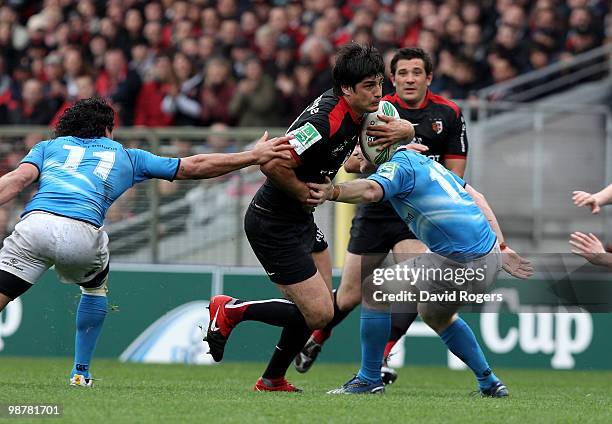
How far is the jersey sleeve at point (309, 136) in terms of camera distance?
7.66 metres

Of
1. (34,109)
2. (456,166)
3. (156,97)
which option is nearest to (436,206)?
(456,166)

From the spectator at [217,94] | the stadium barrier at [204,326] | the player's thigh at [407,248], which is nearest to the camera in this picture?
the player's thigh at [407,248]

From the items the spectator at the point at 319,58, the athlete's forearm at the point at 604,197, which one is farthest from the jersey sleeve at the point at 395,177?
the spectator at the point at 319,58

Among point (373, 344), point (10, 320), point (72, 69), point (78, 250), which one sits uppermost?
point (72, 69)

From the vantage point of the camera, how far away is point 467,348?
26.6 ft

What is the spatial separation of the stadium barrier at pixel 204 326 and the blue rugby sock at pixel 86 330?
13.1ft

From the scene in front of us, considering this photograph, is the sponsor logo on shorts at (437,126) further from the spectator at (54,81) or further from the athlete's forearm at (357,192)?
the spectator at (54,81)

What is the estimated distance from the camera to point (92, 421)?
Answer: 20.4 ft

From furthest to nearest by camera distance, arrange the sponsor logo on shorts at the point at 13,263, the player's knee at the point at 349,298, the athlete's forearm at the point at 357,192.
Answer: the player's knee at the point at 349,298 < the sponsor logo on shorts at the point at 13,263 < the athlete's forearm at the point at 357,192

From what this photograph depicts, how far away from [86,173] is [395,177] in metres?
2.13

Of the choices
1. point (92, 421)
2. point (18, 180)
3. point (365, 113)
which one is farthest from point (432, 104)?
point (92, 421)

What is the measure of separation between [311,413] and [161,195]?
21.7ft

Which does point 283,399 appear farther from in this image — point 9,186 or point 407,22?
point 407,22

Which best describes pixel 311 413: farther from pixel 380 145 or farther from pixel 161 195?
pixel 161 195
